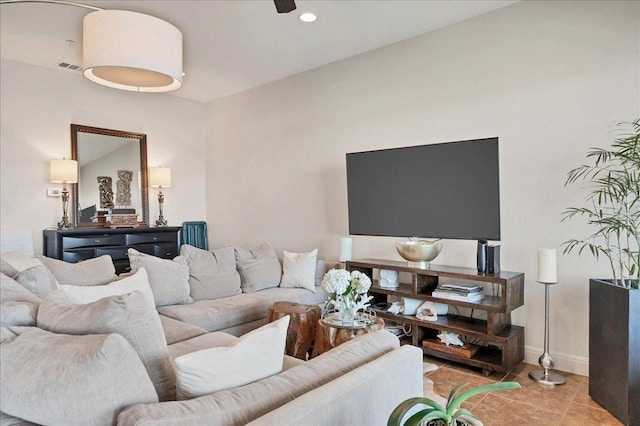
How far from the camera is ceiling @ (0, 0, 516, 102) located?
135 inches

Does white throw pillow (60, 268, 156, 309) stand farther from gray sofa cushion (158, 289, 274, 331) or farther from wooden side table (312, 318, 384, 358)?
→ wooden side table (312, 318, 384, 358)

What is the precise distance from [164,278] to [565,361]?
3.22 metres

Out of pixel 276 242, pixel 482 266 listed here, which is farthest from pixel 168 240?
pixel 482 266

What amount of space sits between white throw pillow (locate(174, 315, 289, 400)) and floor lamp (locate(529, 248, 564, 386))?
224cm

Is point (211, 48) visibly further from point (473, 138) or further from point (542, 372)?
point (542, 372)

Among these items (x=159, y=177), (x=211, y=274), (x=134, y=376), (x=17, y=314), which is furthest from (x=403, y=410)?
(x=159, y=177)

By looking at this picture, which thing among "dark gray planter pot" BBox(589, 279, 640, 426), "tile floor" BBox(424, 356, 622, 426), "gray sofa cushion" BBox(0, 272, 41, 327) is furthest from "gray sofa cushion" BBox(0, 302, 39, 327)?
"dark gray planter pot" BBox(589, 279, 640, 426)

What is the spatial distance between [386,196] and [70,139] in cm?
397

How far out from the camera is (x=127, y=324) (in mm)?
1372

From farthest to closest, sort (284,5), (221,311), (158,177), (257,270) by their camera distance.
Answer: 1. (158,177)
2. (257,270)
3. (221,311)
4. (284,5)

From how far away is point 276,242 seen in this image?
212 inches

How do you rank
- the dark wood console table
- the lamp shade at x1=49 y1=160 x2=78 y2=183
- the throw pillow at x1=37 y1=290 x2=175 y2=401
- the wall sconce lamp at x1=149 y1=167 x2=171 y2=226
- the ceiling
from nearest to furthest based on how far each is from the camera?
the throw pillow at x1=37 y1=290 x2=175 y2=401, the ceiling, the dark wood console table, the lamp shade at x1=49 y1=160 x2=78 y2=183, the wall sconce lamp at x1=149 y1=167 x2=171 y2=226

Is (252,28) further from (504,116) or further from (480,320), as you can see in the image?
(480,320)

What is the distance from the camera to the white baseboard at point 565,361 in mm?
3078
